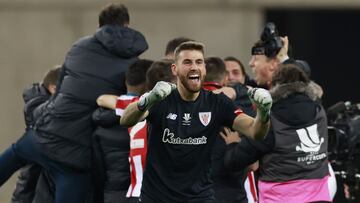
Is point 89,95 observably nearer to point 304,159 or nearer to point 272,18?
point 304,159

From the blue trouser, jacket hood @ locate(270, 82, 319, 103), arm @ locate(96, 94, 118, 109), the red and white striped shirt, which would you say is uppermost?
jacket hood @ locate(270, 82, 319, 103)

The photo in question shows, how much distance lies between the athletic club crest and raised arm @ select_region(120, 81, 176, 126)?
1.34 feet

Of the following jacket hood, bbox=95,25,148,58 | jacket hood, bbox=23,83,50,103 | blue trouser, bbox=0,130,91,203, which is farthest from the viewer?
jacket hood, bbox=23,83,50,103

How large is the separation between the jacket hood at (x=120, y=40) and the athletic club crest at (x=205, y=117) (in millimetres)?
1700

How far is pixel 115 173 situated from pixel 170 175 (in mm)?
1436

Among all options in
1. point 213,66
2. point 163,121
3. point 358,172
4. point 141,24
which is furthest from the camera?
point 141,24

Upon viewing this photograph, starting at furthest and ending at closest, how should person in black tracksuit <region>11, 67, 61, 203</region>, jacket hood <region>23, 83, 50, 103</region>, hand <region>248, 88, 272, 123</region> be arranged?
jacket hood <region>23, 83, 50, 103</region> < person in black tracksuit <region>11, 67, 61, 203</region> < hand <region>248, 88, 272, 123</region>

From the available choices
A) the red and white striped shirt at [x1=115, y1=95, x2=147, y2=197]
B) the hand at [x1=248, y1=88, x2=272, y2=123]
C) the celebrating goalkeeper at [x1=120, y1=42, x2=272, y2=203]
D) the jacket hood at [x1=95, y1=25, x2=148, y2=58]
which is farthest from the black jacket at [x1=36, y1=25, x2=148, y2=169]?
the hand at [x1=248, y1=88, x2=272, y2=123]

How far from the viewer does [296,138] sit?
962 centimetres

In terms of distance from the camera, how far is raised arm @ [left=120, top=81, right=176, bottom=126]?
25.5ft

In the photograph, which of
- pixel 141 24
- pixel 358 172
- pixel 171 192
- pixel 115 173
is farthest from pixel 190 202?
pixel 141 24

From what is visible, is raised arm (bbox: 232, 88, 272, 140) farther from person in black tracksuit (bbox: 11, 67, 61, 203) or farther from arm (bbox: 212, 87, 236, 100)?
person in black tracksuit (bbox: 11, 67, 61, 203)

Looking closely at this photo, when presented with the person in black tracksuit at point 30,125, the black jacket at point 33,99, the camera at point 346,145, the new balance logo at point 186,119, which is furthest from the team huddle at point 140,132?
the camera at point 346,145

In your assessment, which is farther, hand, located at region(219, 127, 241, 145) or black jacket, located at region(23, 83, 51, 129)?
black jacket, located at region(23, 83, 51, 129)
